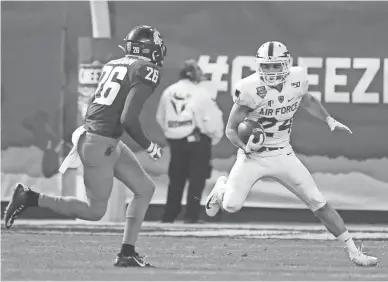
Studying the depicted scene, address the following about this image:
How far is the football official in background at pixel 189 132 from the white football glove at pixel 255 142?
382 centimetres

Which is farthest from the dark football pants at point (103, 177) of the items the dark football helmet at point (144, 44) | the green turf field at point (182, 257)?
the dark football helmet at point (144, 44)

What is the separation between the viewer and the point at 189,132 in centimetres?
1312

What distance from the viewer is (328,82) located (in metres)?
13.6

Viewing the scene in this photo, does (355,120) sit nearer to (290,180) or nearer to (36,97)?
(36,97)

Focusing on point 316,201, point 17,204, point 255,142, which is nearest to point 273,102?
point 255,142

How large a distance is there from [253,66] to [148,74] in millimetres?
5065

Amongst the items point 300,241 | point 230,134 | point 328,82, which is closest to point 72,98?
point 328,82

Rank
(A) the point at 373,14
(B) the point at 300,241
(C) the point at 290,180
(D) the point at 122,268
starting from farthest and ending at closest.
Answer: (A) the point at 373,14 → (B) the point at 300,241 → (C) the point at 290,180 → (D) the point at 122,268

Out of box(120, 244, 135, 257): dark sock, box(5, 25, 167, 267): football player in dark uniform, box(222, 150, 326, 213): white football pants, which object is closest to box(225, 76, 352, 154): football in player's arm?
box(222, 150, 326, 213): white football pants

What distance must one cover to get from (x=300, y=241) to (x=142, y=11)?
3.49 metres

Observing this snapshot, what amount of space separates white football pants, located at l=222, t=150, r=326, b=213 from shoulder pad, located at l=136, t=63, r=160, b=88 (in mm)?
1091

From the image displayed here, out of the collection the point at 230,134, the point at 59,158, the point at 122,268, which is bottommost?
the point at 59,158

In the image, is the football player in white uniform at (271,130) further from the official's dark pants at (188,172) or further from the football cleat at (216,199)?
the official's dark pants at (188,172)

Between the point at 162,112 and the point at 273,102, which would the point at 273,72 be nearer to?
the point at 273,102
